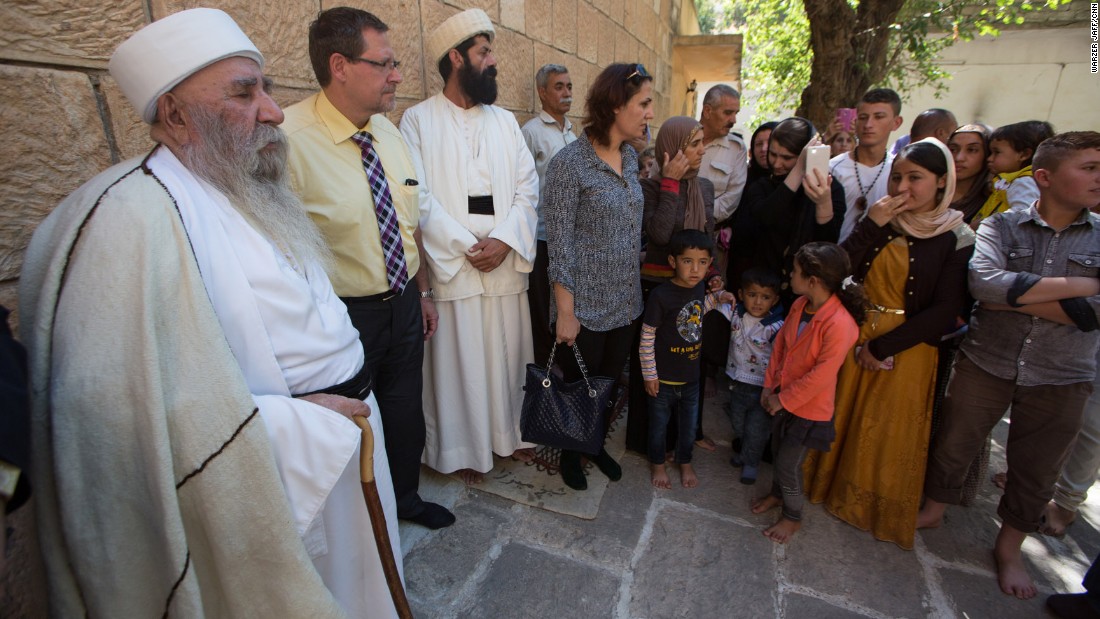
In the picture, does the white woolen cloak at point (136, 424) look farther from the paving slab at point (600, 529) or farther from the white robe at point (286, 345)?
the paving slab at point (600, 529)

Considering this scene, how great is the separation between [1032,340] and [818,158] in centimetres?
115

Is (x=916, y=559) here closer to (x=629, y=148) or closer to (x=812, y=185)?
(x=812, y=185)

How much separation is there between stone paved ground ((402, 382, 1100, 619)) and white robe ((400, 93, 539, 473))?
36 cm

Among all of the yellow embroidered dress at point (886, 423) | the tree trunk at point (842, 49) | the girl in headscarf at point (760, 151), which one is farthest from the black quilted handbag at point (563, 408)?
the tree trunk at point (842, 49)

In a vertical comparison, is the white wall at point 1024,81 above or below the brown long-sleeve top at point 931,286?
above

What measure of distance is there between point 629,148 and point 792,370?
1.33 meters

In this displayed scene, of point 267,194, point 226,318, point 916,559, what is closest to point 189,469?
point 226,318

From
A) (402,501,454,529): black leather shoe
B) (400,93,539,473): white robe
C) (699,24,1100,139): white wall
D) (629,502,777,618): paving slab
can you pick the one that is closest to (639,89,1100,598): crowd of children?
(629,502,777,618): paving slab

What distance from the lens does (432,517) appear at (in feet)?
8.29

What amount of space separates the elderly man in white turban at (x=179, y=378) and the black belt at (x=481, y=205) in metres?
1.24

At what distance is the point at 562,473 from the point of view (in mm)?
2904

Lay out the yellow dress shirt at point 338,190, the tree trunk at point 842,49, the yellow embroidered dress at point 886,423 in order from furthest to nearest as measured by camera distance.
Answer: the tree trunk at point 842,49
the yellow embroidered dress at point 886,423
the yellow dress shirt at point 338,190

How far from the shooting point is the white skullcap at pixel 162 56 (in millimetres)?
1254

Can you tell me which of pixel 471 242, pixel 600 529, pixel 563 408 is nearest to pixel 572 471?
pixel 600 529
